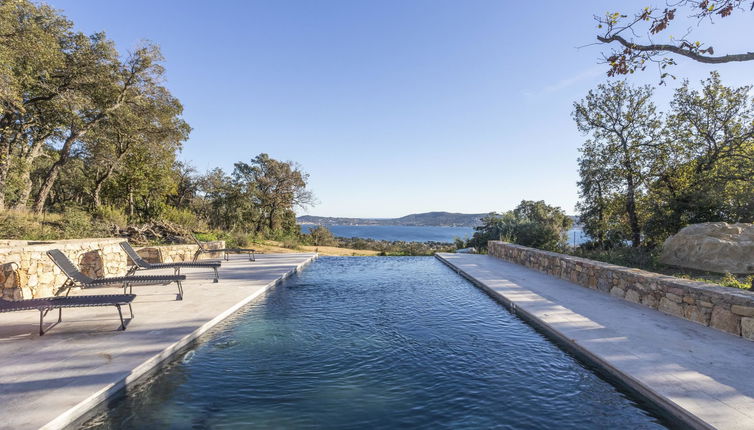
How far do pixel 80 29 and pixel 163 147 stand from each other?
20.1 feet

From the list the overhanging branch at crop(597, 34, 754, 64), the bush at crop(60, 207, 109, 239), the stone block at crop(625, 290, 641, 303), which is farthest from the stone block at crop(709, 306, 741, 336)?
the bush at crop(60, 207, 109, 239)

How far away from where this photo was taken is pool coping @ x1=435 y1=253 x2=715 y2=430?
294 cm

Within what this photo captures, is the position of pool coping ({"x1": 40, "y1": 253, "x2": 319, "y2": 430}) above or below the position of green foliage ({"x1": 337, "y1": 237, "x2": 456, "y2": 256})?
below

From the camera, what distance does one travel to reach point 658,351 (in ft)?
14.0

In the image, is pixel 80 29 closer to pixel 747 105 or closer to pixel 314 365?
pixel 314 365

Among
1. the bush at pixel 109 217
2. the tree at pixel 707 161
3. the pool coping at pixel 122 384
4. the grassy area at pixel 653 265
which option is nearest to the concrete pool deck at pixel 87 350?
the pool coping at pixel 122 384

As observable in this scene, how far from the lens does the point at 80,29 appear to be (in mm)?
15102

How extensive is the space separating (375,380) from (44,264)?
708cm

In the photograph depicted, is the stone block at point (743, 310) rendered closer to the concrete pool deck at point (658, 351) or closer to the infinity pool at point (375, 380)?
the concrete pool deck at point (658, 351)

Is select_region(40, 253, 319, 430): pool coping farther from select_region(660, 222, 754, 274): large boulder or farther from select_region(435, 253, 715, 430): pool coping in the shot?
select_region(660, 222, 754, 274): large boulder

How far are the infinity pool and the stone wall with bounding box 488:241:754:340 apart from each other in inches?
98.9

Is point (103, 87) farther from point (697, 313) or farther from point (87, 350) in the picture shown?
point (697, 313)

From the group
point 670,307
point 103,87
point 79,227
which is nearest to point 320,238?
point 103,87

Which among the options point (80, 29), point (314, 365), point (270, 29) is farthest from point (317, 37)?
point (314, 365)
